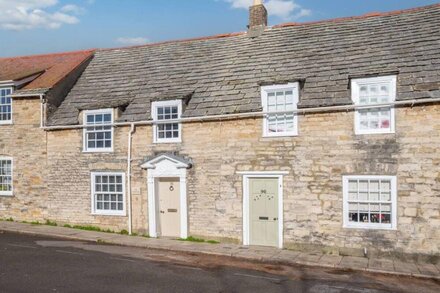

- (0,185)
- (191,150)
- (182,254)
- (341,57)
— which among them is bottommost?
(182,254)

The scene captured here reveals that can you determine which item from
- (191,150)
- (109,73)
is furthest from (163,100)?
(109,73)

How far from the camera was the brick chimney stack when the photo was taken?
63.9ft

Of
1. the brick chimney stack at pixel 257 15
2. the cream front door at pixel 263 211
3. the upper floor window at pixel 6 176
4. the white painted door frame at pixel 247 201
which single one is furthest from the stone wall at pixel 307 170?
the brick chimney stack at pixel 257 15

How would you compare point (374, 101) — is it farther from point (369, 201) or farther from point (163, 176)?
point (163, 176)

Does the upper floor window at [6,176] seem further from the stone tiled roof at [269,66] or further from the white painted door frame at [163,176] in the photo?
the white painted door frame at [163,176]

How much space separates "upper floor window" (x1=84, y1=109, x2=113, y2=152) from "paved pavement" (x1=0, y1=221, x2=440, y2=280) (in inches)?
140

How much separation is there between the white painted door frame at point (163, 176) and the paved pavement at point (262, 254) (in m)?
0.63

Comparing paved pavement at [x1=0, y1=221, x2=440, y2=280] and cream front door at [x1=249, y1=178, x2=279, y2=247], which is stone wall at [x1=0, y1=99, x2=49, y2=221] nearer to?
paved pavement at [x1=0, y1=221, x2=440, y2=280]

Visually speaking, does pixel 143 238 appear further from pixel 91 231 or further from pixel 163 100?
pixel 163 100

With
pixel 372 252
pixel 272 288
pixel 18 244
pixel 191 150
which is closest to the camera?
pixel 272 288

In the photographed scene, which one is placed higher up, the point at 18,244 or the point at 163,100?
the point at 163,100

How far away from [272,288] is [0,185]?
15.2m

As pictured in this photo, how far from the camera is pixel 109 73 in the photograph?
20438mm

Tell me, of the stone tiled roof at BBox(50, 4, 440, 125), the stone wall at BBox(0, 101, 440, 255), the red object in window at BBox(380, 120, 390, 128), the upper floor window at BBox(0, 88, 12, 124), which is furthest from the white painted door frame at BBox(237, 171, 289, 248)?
the upper floor window at BBox(0, 88, 12, 124)
